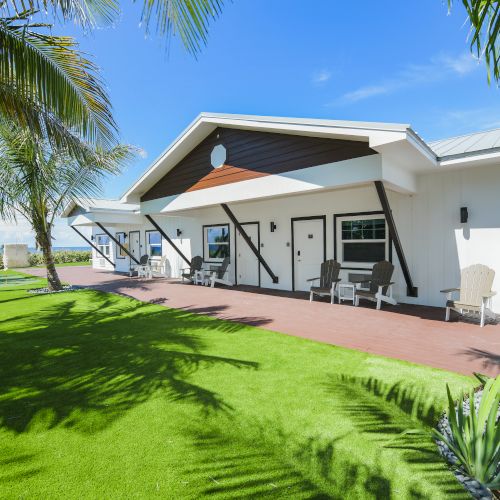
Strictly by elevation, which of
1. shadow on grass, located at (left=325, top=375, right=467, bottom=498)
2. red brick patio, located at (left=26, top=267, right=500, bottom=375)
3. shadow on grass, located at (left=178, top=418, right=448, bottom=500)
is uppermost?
red brick patio, located at (left=26, top=267, right=500, bottom=375)

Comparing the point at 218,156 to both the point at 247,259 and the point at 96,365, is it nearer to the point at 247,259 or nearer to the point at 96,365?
the point at 247,259

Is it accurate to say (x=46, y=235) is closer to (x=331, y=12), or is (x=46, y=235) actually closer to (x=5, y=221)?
(x=5, y=221)

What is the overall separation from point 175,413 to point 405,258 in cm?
689

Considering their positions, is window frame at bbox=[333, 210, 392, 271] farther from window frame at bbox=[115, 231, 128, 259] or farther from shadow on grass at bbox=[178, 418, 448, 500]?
window frame at bbox=[115, 231, 128, 259]

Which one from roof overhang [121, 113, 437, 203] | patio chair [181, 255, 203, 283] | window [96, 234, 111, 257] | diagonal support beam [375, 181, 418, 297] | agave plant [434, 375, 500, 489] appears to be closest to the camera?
agave plant [434, 375, 500, 489]

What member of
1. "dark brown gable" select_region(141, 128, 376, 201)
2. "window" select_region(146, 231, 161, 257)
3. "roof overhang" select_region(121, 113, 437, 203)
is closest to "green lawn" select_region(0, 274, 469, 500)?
"roof overhang" select_region(121, 113, 437, 203)

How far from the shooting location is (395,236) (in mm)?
7070

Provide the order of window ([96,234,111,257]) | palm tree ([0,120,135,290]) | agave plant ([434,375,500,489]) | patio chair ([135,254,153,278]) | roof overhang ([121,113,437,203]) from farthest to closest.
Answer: window ([96,234,111,257])
patio chair ([135,254,153,278])
palm tree ([0,120,135,290])
roof overhang ([121,113,437,203])
agave plant ([434,375,500,489])

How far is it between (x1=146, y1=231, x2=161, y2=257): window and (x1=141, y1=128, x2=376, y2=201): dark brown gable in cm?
522

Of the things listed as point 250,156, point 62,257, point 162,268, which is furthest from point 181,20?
point 62,257

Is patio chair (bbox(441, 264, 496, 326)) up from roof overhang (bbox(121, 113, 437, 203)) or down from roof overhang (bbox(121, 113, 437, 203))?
down

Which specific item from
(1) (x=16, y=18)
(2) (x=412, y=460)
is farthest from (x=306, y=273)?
(1) (x=16, y=18)

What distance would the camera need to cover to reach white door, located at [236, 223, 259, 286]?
39.0 ft

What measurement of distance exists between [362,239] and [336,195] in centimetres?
155
